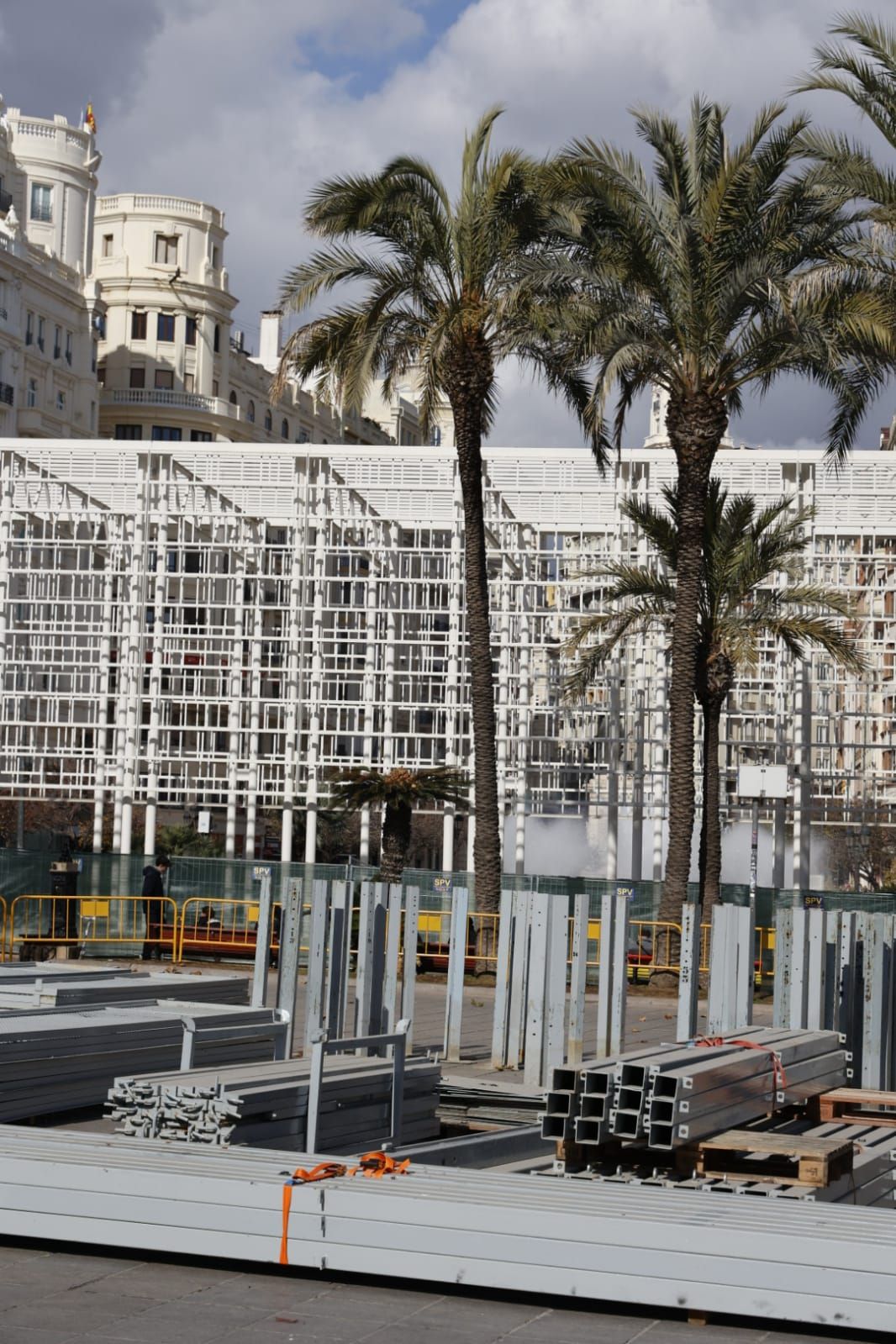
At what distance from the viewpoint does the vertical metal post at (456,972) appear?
1667cm

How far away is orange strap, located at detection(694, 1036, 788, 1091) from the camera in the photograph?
1099cm

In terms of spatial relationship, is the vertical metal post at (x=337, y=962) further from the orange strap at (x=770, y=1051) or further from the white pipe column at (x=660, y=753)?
the white pipe column at (x=660, y=753)

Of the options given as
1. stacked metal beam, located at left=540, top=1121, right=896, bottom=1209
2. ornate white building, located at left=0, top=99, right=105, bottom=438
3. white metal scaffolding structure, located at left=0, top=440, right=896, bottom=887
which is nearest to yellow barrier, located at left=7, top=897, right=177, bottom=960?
white metal scaffolding structure, located at left=0, top=440, right=896, bottom=887

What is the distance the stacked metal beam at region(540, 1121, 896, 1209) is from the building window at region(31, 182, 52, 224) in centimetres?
7844

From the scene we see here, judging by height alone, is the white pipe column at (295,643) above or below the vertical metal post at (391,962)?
above

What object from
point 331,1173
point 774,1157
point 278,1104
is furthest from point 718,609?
point 331,1173

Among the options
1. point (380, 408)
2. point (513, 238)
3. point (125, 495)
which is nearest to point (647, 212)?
point (513, 238)

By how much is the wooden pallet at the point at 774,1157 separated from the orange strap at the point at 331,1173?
5.51 feet

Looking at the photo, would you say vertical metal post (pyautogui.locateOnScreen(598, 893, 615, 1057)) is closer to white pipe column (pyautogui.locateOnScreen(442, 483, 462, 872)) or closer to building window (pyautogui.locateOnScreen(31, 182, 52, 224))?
white pipe column (pyautogui.locateOnScreen(442, 483, 462, 872))

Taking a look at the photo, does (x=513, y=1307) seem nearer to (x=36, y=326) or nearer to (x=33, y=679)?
(x=33, y=679)

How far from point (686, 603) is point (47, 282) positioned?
55948 mm

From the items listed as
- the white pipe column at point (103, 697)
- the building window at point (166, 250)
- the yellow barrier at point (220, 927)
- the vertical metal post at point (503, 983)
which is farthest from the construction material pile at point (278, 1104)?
the building window at point (166, 250)

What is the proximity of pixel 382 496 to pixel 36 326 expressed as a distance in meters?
35.5

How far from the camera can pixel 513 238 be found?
26625 mm
